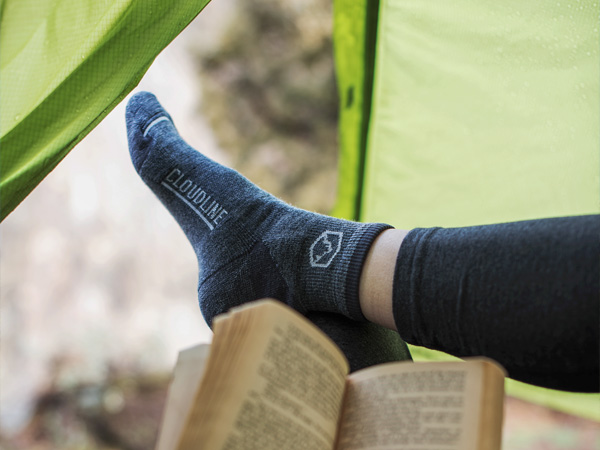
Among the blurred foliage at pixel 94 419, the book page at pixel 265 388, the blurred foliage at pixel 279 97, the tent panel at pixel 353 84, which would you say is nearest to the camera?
the book page at pixel 265 388

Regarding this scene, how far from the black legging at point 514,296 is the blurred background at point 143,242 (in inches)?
66.8

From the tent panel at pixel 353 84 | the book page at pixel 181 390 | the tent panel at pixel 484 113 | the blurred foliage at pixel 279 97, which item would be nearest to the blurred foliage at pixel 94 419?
the blurred foliage at pixel 279 97

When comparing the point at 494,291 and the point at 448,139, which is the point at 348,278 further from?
the point at 448,139

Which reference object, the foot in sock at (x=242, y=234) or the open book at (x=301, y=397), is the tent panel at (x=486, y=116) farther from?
the open book at (x=301, y=397)

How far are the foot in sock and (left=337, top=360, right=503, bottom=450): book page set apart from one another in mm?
125

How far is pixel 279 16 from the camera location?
243cm

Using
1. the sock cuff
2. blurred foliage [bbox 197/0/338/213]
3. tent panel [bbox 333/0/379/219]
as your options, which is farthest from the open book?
blurred foliage [bbox 197/0/338/213]

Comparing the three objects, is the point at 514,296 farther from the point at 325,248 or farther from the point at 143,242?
the point at 143,242

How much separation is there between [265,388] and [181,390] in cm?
5

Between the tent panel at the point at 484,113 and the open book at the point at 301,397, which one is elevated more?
the tent panel at the point at 484,113

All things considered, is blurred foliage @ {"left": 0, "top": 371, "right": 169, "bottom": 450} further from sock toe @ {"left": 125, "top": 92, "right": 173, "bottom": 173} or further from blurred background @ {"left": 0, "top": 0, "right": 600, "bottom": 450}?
sock toe @ {"left": 125, "top": 92, "right": 173, "bottom": 173}

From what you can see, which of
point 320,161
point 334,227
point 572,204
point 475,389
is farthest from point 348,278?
point 320,161

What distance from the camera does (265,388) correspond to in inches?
11.8

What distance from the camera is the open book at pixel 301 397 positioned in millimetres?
287
